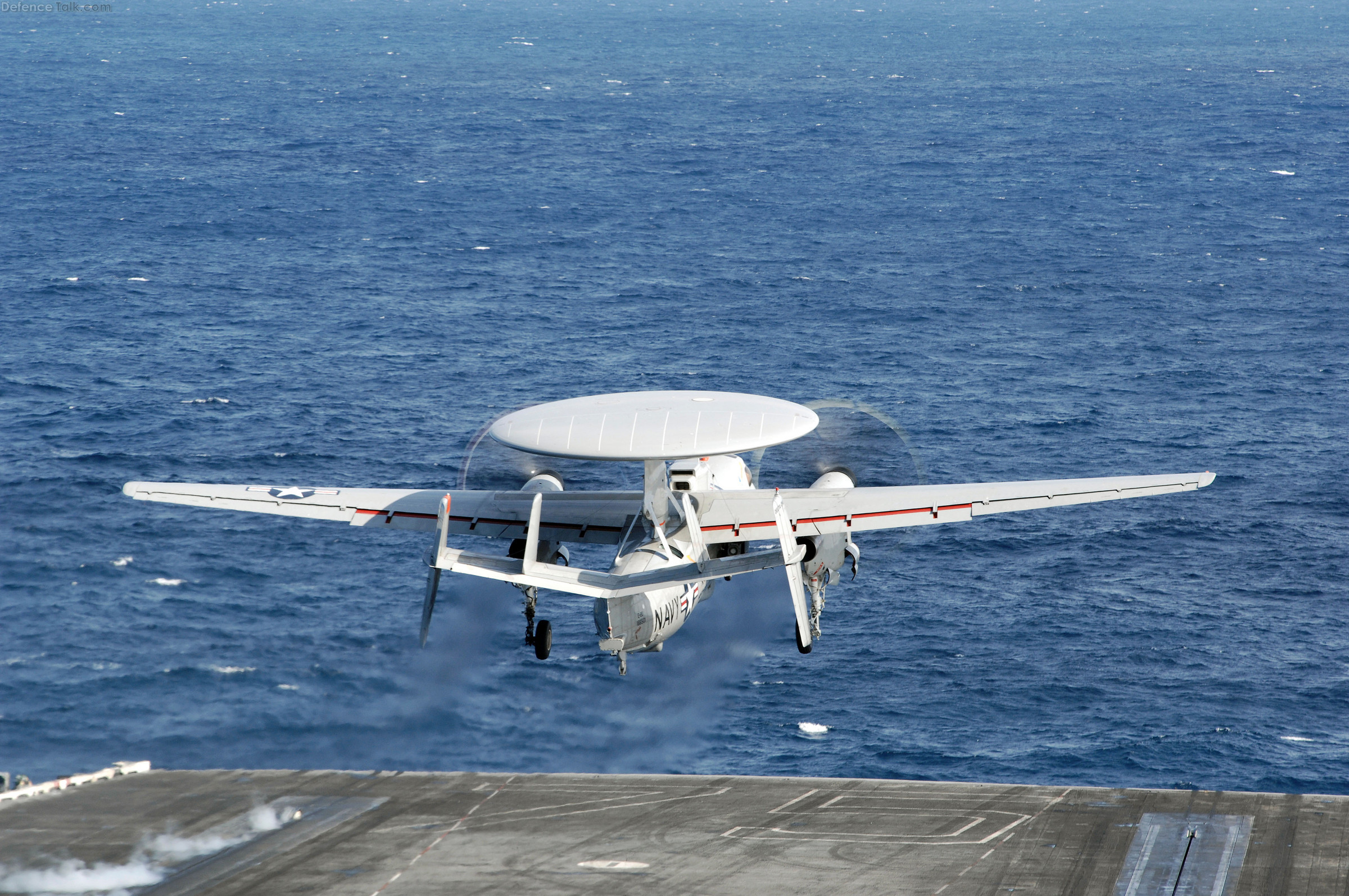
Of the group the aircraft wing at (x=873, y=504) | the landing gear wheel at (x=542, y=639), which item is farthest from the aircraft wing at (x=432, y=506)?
the landing gear wheel at (x=542, y=639)

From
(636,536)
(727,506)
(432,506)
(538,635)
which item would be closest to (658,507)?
(636,536)

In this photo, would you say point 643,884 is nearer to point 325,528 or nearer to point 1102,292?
point 325,528

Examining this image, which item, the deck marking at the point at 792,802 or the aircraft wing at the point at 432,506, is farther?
the deck marking at the point at 792,802

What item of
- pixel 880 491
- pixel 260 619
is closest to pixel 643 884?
pixel 880 491

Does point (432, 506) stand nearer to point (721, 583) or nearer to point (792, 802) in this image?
point (792, 802)

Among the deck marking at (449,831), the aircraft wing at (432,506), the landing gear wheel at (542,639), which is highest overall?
the aircraft wing at (432,506)

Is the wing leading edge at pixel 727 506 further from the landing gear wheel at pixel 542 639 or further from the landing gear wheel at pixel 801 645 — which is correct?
the landing gear wheel at pixel 542 639

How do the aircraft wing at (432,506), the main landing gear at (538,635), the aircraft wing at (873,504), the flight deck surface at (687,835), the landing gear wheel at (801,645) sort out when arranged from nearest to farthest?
the landing gear wheel at (801,645) < the main landing gear at (538,635) < the aircraft wing at (873,504) < the aircraft wing at (432,506) < the flight deck surface at (687,835)
